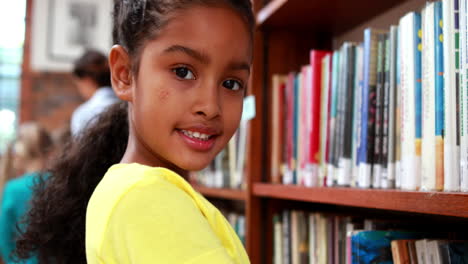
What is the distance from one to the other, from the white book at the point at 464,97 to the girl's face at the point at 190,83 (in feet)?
1.15

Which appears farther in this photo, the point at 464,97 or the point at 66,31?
the point at 66,31

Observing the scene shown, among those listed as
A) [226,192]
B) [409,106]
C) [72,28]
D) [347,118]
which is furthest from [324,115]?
[72,28]

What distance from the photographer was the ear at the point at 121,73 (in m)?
0.85

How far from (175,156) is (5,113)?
178 inches

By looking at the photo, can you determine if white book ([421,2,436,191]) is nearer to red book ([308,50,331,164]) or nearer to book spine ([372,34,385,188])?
book spine ([372,34,385,188])

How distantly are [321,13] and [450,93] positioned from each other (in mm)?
709

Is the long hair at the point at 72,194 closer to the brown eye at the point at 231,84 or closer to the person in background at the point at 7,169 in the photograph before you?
the brown eye at the point at 231,84

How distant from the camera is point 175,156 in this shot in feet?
2.59

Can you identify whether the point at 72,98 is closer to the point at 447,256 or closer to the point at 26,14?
the point at 26,14

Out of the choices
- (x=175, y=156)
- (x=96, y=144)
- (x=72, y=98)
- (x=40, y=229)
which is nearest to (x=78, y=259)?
(x=40, y=229)

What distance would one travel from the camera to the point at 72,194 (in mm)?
1035

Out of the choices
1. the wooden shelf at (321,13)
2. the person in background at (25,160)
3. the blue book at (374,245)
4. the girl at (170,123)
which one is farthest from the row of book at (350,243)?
the person in background at (25,160)

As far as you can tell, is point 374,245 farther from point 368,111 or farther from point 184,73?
point 184,73

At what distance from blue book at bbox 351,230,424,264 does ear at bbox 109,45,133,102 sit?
509mm
